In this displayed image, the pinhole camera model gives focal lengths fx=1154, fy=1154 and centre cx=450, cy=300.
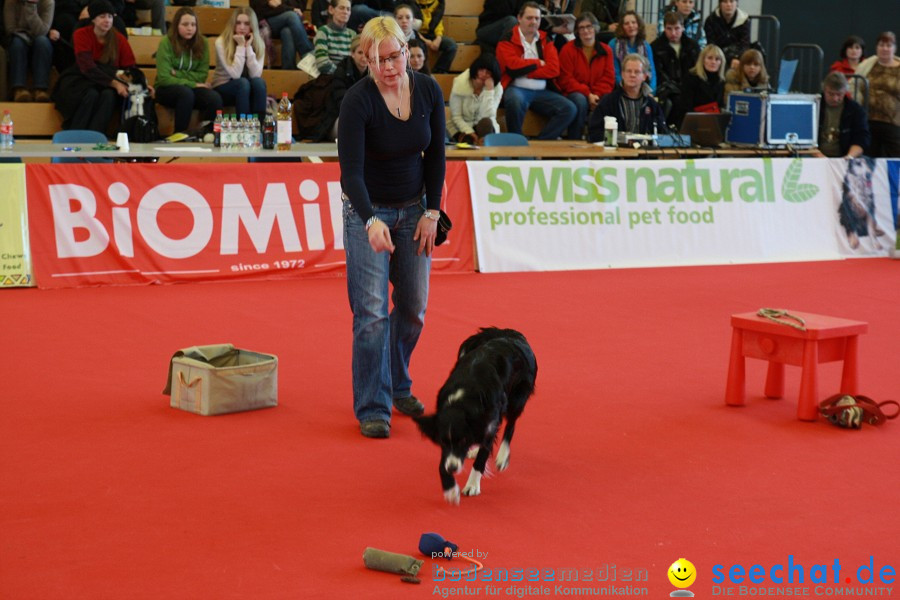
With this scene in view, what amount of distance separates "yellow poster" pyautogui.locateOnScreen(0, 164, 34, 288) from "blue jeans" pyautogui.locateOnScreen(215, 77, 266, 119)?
4.27m

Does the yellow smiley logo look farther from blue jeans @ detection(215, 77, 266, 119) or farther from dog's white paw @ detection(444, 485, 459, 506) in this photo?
blue jeans @ detection(215, 77, 266, 119)

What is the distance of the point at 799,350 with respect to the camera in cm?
584

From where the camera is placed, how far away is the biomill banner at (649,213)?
1038 centimetres

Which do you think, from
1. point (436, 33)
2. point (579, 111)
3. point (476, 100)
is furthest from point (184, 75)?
point (579, 111)

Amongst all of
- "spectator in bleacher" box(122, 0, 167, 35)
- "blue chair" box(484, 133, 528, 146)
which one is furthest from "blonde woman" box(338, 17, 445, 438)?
"spectator in bleacher" box(122, 0, 167, 35)

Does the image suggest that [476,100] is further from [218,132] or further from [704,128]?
[218,132]

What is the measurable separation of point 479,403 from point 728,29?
1255 cm

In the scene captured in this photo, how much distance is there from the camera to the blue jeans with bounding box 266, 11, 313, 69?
46.2 ft

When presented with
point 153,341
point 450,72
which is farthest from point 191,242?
point 450,72

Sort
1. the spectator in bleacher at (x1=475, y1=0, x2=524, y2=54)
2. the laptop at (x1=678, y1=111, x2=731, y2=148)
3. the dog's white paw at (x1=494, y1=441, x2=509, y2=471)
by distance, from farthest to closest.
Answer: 1. the spectator in bleacher at (x1=475, y1=0, x2=524, y2=54)
2. the laptop at (x1=678, y1=111, x2=731, y2=148)
3. the dog's white paw at (x1=494, y1=441, x2=509, y2=471)

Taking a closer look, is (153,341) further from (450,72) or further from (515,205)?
(450,72)

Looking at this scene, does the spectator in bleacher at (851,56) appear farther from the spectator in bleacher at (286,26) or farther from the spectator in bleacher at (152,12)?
the spectator in bleacher at (152,12)

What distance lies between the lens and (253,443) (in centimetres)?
524

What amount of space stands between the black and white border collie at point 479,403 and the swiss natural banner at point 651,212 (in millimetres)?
5530
